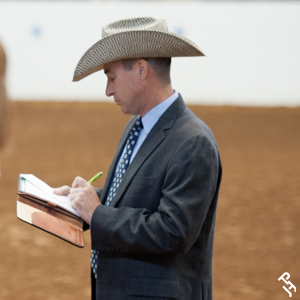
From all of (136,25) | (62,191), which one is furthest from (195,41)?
(62,191)

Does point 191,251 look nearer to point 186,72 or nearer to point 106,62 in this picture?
point 106,62

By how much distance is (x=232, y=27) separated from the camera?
10000mm

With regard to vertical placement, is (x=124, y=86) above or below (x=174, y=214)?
above

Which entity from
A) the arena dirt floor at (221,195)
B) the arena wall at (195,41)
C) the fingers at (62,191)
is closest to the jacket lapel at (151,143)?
the fingers at (62,191)

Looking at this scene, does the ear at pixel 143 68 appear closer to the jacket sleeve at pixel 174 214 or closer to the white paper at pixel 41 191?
the jacket sleeve at pixel 174 214

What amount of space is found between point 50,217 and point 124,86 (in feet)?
1.58

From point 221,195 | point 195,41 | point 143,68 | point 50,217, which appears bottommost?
point 221,195

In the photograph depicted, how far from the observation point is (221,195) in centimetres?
480

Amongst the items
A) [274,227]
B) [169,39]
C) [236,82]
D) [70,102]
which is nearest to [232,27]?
[236,82]

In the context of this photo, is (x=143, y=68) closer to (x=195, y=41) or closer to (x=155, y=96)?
(x=155, y=96)

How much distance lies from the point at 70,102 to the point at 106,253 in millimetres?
9243

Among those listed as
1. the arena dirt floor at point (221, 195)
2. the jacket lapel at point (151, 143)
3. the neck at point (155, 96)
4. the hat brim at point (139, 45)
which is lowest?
the arena dirt floor at point (221, 195)

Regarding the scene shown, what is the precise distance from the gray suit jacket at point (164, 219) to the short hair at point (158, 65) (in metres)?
0.10

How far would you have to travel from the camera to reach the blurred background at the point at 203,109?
3.78m
